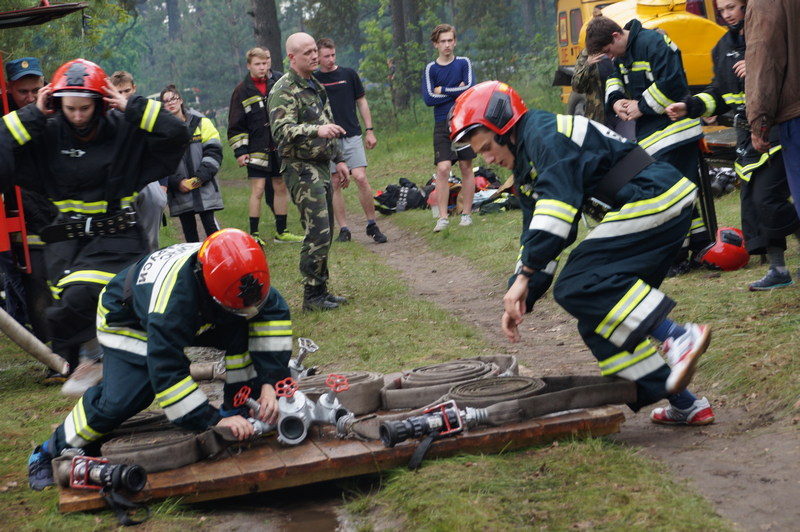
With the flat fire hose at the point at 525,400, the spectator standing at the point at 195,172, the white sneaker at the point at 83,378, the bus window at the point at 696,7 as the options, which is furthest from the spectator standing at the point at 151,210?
the bus window at the point at 696,7

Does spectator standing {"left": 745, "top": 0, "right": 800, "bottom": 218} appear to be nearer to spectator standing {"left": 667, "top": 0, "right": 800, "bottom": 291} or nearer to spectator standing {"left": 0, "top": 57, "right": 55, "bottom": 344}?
spectator standing {"left": 667, "top": 0, "right": 800, "bottom": 291}

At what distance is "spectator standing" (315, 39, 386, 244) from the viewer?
13.1 metres

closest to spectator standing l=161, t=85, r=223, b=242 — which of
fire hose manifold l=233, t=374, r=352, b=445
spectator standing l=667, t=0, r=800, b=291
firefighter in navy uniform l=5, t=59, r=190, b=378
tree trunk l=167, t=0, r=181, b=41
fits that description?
firefighter in navy uniform l=5, t=59, r=190, b=378

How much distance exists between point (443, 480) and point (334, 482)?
3.23ft

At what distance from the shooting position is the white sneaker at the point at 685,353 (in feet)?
15.3

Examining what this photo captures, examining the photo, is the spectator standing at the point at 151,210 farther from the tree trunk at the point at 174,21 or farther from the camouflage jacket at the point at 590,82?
the tree trunk at the point at 174,21

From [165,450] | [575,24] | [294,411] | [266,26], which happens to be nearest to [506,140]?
[294,411]

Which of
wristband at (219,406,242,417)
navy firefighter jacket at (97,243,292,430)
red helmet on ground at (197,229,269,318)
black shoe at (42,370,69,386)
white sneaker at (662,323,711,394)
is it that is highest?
red helmet on ground at (197,229,269,318)

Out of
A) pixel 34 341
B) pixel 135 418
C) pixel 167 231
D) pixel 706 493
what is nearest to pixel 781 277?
pixel 706 493

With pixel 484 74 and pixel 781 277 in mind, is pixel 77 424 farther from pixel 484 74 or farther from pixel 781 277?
pixel 484 74

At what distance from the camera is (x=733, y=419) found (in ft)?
16.9

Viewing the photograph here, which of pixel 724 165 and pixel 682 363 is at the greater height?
pixel 682 363

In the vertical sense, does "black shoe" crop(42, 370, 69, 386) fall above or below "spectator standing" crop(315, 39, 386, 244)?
below

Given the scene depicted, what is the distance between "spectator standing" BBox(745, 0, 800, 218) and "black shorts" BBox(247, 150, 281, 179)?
7.60m
